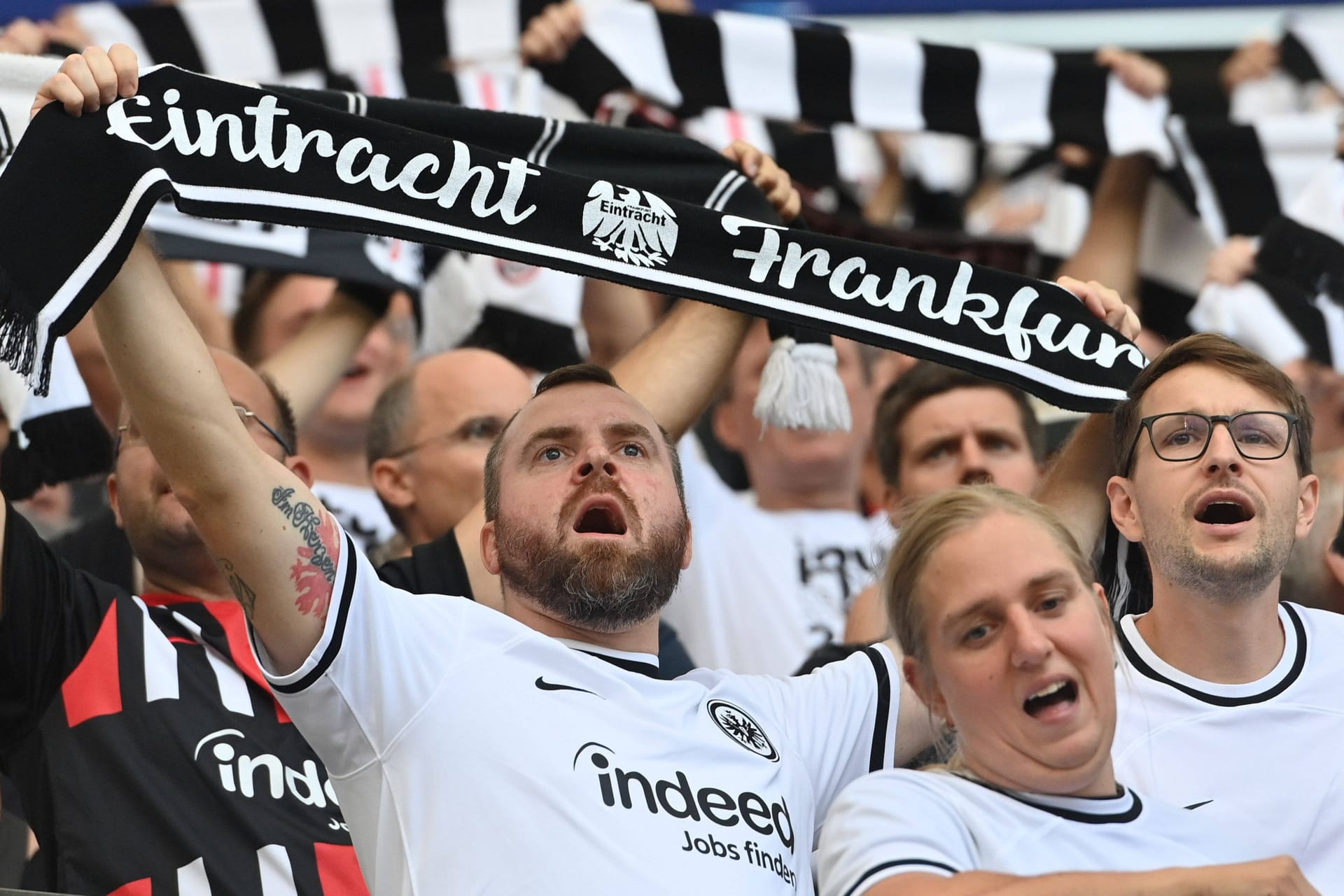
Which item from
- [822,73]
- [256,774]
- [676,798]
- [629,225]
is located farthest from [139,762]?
[822,73]

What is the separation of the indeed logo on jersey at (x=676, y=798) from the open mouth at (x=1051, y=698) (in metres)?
0.43

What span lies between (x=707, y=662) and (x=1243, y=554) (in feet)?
5.08

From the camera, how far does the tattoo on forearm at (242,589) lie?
7.45 ft

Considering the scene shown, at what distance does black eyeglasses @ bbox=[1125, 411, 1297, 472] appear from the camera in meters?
2.72

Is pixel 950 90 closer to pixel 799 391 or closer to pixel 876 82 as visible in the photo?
pixel 876 82

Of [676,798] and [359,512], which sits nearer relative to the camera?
[676,798]

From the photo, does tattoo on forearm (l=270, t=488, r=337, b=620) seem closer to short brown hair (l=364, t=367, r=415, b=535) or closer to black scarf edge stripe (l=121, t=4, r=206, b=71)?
short brown hair (l=364, t=367, r=415, b=535)

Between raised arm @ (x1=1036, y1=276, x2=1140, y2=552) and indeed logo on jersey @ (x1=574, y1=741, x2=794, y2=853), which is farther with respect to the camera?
raised arm @ (x1=1036, y1=276, x2=1140, y2=552)

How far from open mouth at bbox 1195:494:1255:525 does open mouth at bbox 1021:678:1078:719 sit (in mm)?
649

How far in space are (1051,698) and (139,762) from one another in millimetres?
1362

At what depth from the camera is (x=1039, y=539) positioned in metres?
2.28

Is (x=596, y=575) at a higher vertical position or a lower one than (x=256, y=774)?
higher

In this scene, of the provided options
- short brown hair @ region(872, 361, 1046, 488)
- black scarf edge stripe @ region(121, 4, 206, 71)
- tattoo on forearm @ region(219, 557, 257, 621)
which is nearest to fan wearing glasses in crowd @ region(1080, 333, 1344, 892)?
short brown hair @ region(872, 361, 1046, 488)

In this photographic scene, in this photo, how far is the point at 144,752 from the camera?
2.64m
